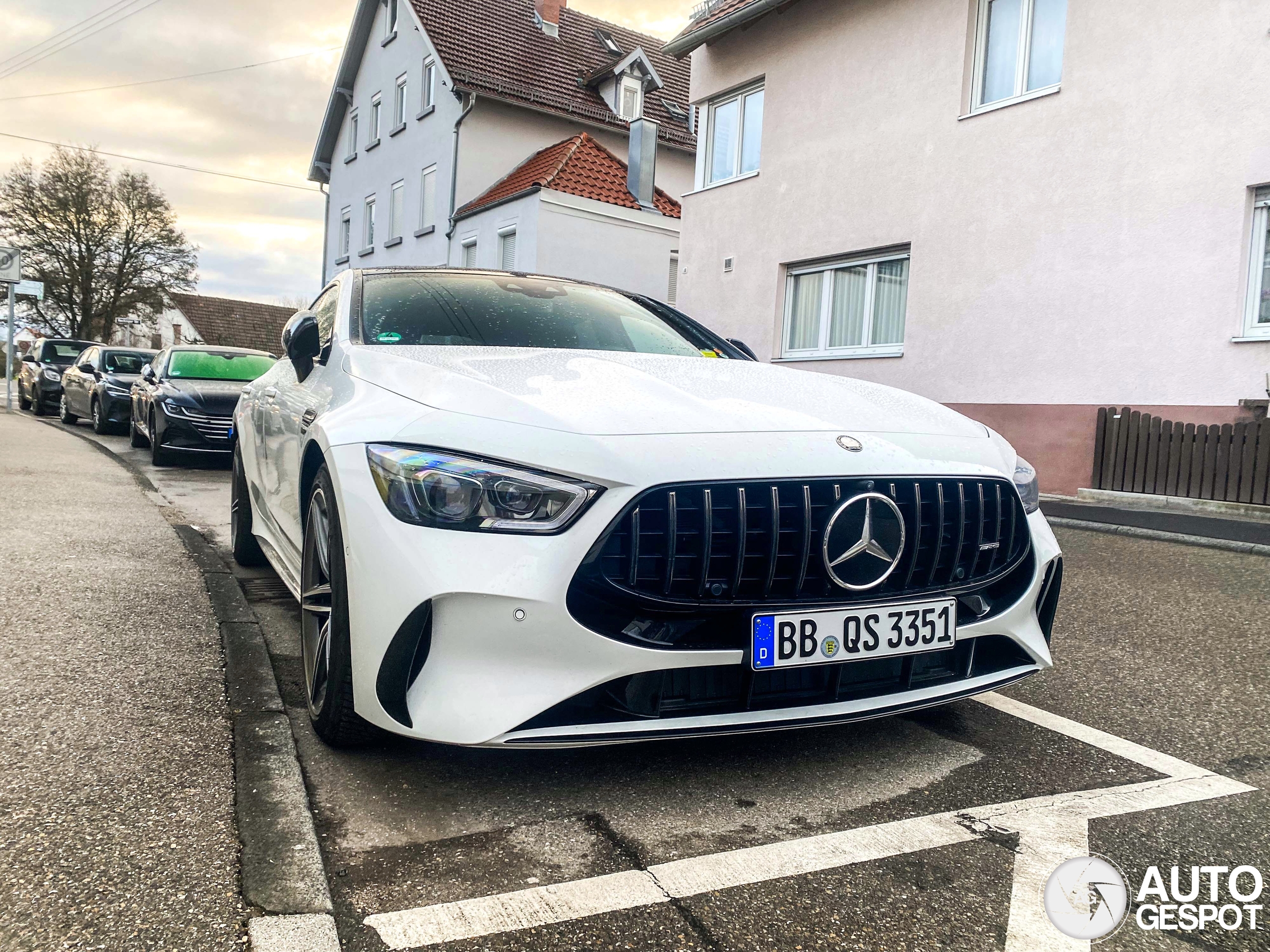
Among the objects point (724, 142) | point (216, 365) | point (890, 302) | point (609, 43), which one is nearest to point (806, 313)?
point (890, 302)

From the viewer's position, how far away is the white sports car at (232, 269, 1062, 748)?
7.54ft

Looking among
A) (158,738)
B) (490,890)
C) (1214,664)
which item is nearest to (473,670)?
(490,890)

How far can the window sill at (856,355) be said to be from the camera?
13.0 m

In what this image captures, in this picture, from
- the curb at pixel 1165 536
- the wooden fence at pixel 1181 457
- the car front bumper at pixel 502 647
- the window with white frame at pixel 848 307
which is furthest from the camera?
the window with white frame at pixel 848 307

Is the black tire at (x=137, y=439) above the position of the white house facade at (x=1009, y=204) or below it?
below

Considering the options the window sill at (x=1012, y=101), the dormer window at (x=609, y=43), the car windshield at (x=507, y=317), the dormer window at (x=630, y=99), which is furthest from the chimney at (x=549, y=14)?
the car windshield at (x=507, y=317)

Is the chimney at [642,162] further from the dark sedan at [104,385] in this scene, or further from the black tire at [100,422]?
the black tire at [100,422]

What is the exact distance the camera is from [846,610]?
8.13 ft

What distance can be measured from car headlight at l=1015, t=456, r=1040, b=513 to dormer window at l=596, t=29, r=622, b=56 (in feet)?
88.4

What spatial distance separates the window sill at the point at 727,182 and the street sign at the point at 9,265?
16595mm

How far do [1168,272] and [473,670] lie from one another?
9459 mm

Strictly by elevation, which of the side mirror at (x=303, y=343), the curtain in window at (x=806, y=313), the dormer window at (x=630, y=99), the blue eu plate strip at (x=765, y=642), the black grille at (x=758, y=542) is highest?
the dormer window at (x=630, y=99)

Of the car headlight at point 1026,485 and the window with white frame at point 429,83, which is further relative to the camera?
the window with white frame at point 429,83

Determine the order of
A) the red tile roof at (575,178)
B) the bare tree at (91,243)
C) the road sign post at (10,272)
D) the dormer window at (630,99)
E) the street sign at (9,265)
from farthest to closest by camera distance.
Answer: the bare tree at (91,243)
the dormer window at (630,99)
the street sign at (9,265)
the road sign post at (10,272)
the red tile roof at (575,178)
